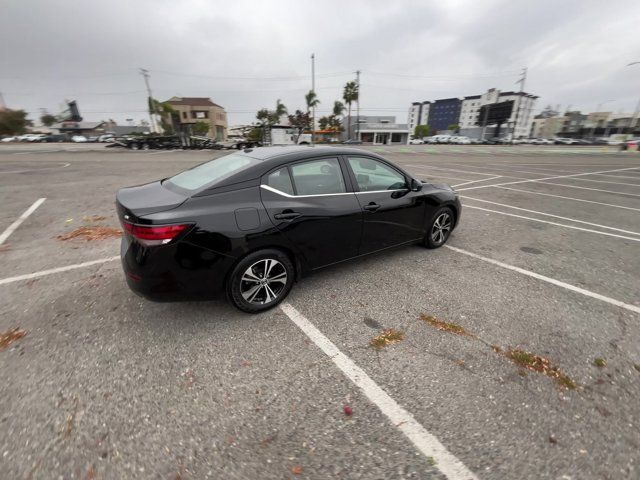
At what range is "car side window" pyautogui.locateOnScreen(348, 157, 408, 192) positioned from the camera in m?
3.49

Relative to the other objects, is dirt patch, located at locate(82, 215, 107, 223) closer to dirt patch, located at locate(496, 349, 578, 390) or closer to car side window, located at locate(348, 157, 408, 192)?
car side window, located at locate(348, 157, 408, 192)

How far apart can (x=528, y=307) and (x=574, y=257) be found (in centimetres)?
207

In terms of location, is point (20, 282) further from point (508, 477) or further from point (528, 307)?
point (528, 307)

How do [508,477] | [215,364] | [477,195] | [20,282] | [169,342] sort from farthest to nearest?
[477,195]
[20,282]
[169,342]
[215,364]
[508,477]

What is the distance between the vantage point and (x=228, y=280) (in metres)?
2.72

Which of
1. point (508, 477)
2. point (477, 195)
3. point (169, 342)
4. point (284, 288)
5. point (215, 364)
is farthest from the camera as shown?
point (477, 195)

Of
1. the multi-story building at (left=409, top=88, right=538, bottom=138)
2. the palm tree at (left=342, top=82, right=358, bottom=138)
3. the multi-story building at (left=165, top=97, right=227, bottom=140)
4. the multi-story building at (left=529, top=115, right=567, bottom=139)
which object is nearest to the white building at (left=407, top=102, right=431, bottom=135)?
the multi-story building at (left=409, top=88, right=538, bottom=138)

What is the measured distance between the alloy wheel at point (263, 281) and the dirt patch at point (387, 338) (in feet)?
3.40

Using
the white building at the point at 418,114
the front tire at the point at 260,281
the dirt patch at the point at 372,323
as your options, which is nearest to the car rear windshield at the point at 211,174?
the front tire at the point at 260,281

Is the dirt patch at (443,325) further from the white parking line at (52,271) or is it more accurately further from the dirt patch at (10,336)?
the white parking line at (52,271)

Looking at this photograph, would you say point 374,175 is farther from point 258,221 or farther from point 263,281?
point 263,281

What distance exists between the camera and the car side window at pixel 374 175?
11.5 ft

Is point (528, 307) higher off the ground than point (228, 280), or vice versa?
point (228, 280)

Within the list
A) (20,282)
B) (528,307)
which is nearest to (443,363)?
(528,307)
